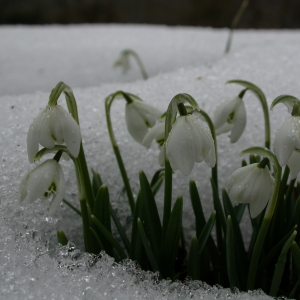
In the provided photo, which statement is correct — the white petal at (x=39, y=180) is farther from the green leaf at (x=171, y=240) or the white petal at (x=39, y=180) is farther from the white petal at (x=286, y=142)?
the white petal at (x=286, y=142)

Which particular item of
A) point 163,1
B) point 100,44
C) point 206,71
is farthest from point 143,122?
point 163,1

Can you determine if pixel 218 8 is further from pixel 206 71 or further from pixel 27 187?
pixel 27 187

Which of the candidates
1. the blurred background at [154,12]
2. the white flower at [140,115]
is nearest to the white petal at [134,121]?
the white flower at [140,115]

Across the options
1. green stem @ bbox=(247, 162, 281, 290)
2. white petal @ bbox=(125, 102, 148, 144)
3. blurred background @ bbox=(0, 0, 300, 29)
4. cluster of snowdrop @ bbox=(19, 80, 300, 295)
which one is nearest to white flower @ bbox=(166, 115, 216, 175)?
cluster of snowdrop @ bbox=(19, 80, 300, 295)

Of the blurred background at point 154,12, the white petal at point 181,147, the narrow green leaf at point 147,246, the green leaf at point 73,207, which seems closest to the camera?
the white petal at point 181,147

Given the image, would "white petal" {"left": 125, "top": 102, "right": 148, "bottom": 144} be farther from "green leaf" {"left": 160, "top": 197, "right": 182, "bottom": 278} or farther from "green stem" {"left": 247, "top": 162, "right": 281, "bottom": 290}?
"green stem" {"left": 247, "top": 162, "right": 281, "bottom": 290}

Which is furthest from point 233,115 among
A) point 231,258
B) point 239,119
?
point 231,258

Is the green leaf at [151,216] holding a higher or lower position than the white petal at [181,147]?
lower
